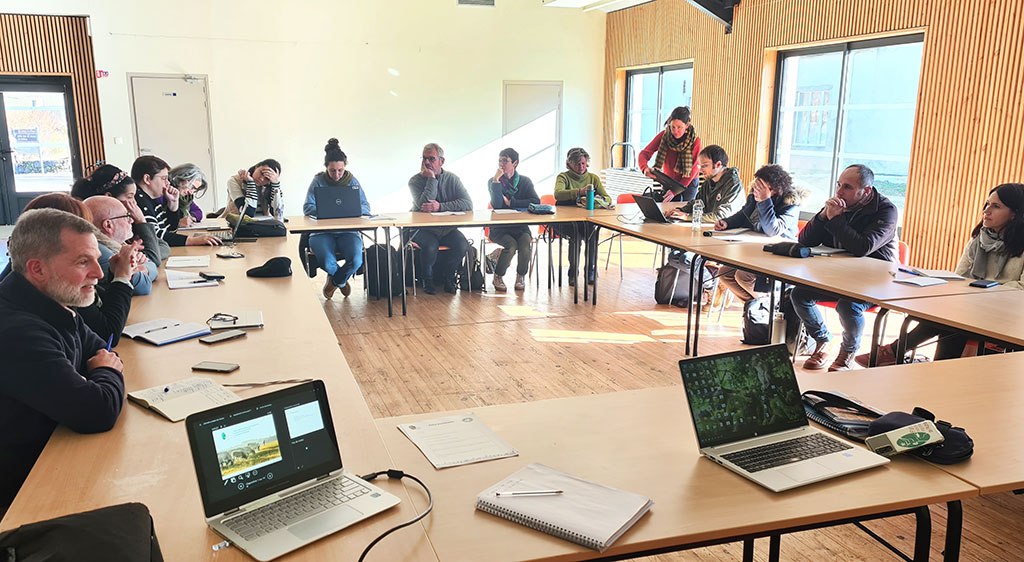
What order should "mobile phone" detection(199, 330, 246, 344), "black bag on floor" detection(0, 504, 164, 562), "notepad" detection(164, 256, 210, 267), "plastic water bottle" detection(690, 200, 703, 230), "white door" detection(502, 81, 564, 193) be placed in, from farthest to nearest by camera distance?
"white door" detection(502, 81, 564, 193) → "plastic water bottle" detection(690, 200, 703, 230) → "notepad" detection(164, 256, 210, 267) → "mobile phone" detection(199, 330, 246, 344) → "black bag on floor" detection(0, 504, 164, 562)

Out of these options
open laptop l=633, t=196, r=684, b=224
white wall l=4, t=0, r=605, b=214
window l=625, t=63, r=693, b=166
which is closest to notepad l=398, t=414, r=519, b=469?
open laptop l=633, t=196, r=684, b=224

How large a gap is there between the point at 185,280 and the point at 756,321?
3649mm

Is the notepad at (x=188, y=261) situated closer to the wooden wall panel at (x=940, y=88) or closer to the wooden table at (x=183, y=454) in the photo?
the wooden table at (x=183, y=454)

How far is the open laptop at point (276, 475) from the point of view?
4.65 ft

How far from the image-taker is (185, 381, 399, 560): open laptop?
1417 mm

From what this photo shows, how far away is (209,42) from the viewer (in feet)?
30.6

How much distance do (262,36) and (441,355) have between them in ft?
20.8

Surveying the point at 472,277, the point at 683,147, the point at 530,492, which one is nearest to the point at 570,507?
the point at 530,492

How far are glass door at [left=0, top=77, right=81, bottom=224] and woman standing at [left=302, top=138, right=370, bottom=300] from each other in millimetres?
6029

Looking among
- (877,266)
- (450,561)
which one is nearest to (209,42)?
(877,266)

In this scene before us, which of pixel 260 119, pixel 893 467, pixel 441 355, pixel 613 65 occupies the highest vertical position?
pixel 613 65

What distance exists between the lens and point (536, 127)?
11.0 metres

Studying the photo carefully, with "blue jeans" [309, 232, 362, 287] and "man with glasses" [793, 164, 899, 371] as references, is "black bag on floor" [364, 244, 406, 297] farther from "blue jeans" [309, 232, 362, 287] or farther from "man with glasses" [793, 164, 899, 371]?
"man with glasses" [793, 164, 899, 371]

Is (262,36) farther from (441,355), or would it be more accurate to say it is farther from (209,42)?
(441,355)
